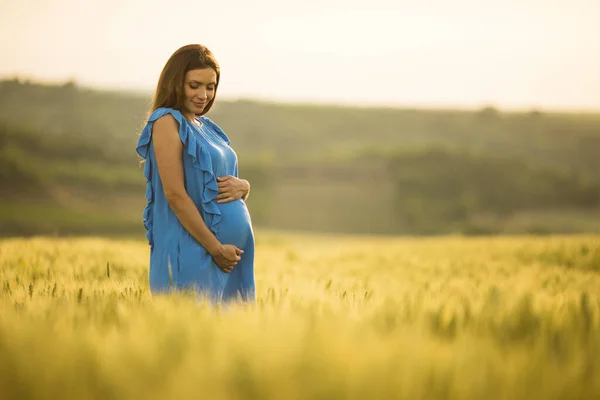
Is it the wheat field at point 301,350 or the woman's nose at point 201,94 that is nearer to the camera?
the wheat field at point 301,350

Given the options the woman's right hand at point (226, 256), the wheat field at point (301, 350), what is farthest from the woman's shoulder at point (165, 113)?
the wheat field at point (301, 350)

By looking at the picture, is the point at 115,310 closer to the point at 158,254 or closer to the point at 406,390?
the point at 158,254

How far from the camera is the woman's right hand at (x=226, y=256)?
3.27 metres

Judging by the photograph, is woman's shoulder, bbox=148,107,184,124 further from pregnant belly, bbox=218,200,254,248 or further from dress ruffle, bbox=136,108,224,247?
pregnant belly, bbox=218,200,254,248

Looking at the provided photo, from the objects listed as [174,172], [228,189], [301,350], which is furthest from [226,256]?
[301,350]

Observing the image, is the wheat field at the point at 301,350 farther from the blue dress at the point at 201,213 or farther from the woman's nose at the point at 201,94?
the woman's nose at the point at 201,94

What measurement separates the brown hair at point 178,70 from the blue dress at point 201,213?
127mm

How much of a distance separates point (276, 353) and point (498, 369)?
1.80 feet

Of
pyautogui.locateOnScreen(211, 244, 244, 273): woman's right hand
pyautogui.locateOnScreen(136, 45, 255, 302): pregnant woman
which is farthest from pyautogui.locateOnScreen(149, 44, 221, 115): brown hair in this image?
pyautogui.locateOnScreen(211, 244, 244, 273): woman's right hand

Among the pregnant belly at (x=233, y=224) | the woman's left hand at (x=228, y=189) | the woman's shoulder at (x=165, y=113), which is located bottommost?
the pregnant belly at (x=233, y=224)

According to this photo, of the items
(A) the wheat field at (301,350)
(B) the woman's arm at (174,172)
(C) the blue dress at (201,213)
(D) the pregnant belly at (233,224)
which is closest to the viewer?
(A) the wheat field at (301,350)

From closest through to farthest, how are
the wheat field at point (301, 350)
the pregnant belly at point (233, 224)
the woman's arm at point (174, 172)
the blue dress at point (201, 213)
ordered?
the wheat field at point (301, 350) < the woman's arm at point (174, 172) < the blue dress at point (201, 213) < the pregnant belly at point (233, 224)

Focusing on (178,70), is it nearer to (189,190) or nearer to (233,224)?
(189,190)

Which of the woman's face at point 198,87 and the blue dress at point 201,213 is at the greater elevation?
the woman's face at point 198,87
